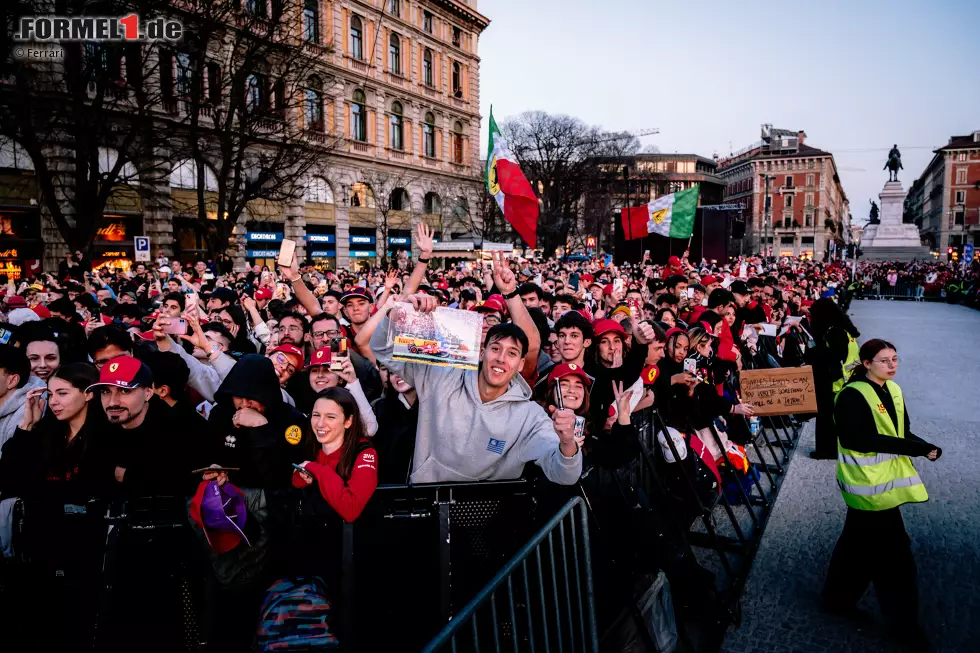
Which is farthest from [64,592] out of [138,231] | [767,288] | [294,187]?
[138,231]

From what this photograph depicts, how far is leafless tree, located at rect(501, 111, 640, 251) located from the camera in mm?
53531

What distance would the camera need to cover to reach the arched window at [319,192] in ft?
114

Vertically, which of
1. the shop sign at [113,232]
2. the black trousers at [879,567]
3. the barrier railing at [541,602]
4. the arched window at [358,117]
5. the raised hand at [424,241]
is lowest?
the black trousers at [879,567]

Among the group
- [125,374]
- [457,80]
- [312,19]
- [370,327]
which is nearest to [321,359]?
[370,327]

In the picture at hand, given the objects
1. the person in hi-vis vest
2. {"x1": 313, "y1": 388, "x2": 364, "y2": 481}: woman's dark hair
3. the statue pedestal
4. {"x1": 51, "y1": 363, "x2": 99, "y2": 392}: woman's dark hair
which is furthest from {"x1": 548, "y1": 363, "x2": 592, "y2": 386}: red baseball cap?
the statue pedestal

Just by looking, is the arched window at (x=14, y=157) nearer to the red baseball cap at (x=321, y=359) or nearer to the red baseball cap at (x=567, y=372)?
the red baseball cap at (x=321, y=359)

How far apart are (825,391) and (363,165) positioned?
34.5 metres

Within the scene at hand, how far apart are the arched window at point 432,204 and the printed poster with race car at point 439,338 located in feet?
136

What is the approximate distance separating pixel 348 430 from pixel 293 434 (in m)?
0.39

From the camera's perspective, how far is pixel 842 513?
5785 millimetres

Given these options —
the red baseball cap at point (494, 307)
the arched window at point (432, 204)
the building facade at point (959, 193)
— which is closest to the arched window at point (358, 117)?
the arched window at point (432, 204)

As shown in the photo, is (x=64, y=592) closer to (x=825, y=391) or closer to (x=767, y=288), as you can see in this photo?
(x=825, y=391)

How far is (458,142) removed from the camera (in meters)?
47.0

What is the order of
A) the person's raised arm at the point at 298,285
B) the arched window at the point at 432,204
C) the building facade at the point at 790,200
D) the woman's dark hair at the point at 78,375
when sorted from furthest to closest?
the building facade at the point at 790,200
the arched window at the point at 432,204
the person's raised arm at the point at 298,285
the woman's dark hair at the point at 78,375
